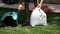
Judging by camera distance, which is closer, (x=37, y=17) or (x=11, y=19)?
(x=37, y=17)

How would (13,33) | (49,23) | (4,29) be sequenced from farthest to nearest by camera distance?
(49,23) → (4,29) → (13,33)

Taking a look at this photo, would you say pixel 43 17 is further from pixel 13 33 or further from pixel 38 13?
Result: pixel 13 33

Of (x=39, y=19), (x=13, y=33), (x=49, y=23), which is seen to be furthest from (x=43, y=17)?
(x=13, y=33)

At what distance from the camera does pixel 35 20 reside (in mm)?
7023

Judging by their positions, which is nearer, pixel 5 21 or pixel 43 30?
pixel 43 30

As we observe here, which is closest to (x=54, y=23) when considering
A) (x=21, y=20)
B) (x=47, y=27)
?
(x=47, y=27)

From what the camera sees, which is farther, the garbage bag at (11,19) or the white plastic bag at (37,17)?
the garbage bag at (11,19)

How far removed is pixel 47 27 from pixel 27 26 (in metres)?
0.60

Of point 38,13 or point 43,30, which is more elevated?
point 38,13

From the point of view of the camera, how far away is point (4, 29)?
6.89 meters

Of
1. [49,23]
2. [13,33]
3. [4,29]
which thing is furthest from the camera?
[49,23]

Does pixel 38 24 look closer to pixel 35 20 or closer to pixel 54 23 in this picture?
pixel 35 20

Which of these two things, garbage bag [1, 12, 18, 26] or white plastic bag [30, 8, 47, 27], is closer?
white plastic bag [30, 8, 47, 27]

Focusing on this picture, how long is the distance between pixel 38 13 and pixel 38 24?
0.34 meters
